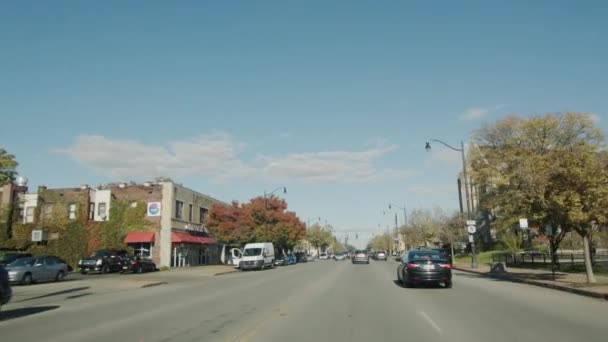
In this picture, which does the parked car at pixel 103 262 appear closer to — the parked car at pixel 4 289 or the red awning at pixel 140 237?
the red awning at pixel 140 237

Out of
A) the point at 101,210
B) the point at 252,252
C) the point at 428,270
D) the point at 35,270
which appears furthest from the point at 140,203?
the point at 428,270

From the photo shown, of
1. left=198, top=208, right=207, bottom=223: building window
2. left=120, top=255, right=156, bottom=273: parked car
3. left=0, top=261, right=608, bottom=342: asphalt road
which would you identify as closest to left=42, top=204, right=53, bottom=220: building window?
left=120, top=255, right=156, bottom=273: parked car

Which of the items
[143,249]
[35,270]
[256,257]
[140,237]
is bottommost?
[35,270]

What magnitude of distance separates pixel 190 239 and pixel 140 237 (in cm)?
596

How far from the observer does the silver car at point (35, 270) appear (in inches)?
1017

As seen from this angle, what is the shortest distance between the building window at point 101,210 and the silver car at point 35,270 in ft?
66.1

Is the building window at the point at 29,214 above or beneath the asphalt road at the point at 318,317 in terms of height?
above

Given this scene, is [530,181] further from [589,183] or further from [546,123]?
[546,123]

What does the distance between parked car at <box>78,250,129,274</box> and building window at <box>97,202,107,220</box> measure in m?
10.5

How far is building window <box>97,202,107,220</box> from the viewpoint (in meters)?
49.0

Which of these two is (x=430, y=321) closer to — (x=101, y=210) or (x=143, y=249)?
(x=143, y=249)

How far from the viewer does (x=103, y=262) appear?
125 feet

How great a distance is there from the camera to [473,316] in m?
12.4

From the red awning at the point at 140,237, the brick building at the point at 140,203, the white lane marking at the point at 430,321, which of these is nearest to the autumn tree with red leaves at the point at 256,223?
the brick building at the point at 140,203
